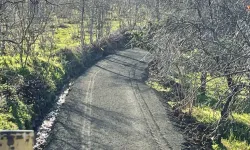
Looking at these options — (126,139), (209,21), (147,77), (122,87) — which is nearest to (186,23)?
(209,21)

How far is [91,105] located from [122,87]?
16.5 feet

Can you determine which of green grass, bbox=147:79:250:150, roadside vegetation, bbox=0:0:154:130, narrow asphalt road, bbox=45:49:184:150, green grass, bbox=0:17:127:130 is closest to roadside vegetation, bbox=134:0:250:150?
green grass, bbox=147:79:250:150

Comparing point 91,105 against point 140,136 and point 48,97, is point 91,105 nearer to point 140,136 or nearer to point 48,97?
point 48,97

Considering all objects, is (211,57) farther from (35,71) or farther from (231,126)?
(35,71)

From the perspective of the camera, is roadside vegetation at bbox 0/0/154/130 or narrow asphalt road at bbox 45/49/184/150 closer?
narrow asphalt road at bbox 45/49/184/150

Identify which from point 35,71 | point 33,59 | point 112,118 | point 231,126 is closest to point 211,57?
point 231,126

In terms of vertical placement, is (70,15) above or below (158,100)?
above

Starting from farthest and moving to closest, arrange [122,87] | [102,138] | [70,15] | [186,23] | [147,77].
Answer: [70,15], [147,77], [122,87], [102,138], [186,23]

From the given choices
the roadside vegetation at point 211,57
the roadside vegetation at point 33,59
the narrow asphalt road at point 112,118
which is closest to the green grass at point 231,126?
the roadside vegetation at point 211,57

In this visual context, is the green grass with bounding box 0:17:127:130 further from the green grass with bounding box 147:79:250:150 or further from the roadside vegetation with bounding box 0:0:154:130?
the green grass with bounding box 147:79:250:150

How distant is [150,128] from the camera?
50.9ft

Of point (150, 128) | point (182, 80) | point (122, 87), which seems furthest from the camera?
point (122, 87)

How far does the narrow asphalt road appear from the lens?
13.5m

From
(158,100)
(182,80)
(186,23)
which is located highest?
(186,23)
